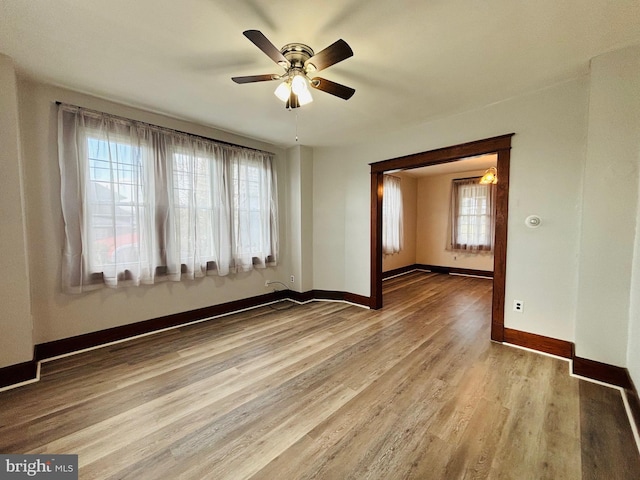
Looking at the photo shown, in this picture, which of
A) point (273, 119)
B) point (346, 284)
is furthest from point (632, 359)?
point (273, 119)

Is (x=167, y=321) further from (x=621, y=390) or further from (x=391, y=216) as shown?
(x=391, y=216)

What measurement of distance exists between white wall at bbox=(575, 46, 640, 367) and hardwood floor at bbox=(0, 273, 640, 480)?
0.44m

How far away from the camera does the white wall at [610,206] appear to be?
203 cm

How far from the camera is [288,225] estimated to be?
15.3 ft

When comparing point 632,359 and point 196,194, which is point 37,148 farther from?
point 632,359

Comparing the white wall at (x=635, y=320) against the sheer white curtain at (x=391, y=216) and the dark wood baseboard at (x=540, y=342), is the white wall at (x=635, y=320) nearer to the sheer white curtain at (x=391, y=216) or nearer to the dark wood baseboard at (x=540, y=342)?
the dark wood baseboard at (x=540, y=342)

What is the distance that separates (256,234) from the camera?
4191 millimetres

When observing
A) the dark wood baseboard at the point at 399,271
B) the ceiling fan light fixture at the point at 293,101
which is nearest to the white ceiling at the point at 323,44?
the ceiling fan light fixture at the point at 293,101

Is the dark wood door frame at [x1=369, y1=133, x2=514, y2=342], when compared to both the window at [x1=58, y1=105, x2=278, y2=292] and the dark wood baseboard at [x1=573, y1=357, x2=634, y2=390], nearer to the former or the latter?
the dark wood baseboard at [x1=573, y1=357, x2=634, y2=390]

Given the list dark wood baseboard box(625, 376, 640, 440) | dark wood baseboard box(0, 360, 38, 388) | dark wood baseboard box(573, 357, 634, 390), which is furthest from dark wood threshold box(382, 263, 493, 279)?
dark wood baseboard box(0, 360, 38, 388)

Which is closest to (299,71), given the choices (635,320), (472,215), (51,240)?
(51,240)

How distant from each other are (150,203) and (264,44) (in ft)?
7.78

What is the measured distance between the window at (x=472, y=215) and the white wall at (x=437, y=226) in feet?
0.50

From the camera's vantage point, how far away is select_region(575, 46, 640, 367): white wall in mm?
2031
